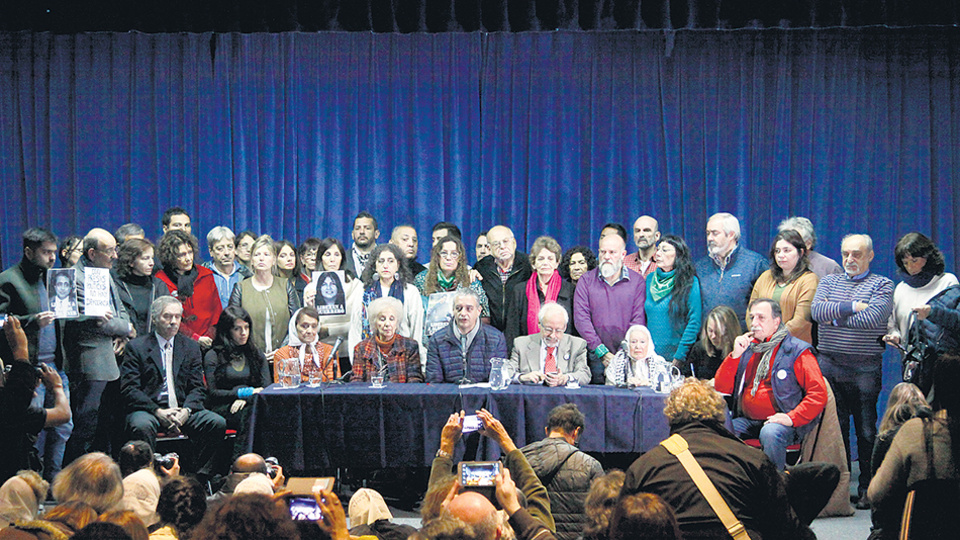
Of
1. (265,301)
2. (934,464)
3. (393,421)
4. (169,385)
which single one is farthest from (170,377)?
(934,464)

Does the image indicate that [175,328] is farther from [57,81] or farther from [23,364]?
[57,81]

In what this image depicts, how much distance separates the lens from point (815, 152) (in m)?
8.23

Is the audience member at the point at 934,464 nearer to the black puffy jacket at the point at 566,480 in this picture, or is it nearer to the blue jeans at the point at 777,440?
the black puffy jacket at the point at 566,480

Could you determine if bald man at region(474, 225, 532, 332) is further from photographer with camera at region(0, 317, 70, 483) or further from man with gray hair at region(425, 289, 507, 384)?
photographer with camera at region(0, 317, 70, 483)

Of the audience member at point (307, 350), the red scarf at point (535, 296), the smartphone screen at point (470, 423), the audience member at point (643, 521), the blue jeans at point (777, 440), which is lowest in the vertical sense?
the blue jeans at point (777, 440)

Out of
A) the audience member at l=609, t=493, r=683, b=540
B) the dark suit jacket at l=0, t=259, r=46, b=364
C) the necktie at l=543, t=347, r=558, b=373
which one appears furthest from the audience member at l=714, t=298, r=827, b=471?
the dark suit jacket at l=0, t=259, r=46, b=364

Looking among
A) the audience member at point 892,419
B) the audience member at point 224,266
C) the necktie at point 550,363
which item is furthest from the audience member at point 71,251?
the audience member at point 892,419

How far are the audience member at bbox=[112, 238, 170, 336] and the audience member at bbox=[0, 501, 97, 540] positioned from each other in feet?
10.9

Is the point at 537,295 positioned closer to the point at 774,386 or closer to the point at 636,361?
the point at 636,361

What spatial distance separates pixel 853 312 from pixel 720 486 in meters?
3.38

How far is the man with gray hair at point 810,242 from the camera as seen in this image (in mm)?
6004

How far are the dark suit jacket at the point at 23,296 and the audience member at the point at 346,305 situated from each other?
171cm

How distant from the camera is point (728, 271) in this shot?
20.2ft

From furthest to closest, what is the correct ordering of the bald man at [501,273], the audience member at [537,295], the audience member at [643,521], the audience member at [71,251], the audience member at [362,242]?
the audience member at [362,242]
the audience member at [71,251]
the bald man at [501,273]
the audience member at [537,295]
the audience member at [643,521]
